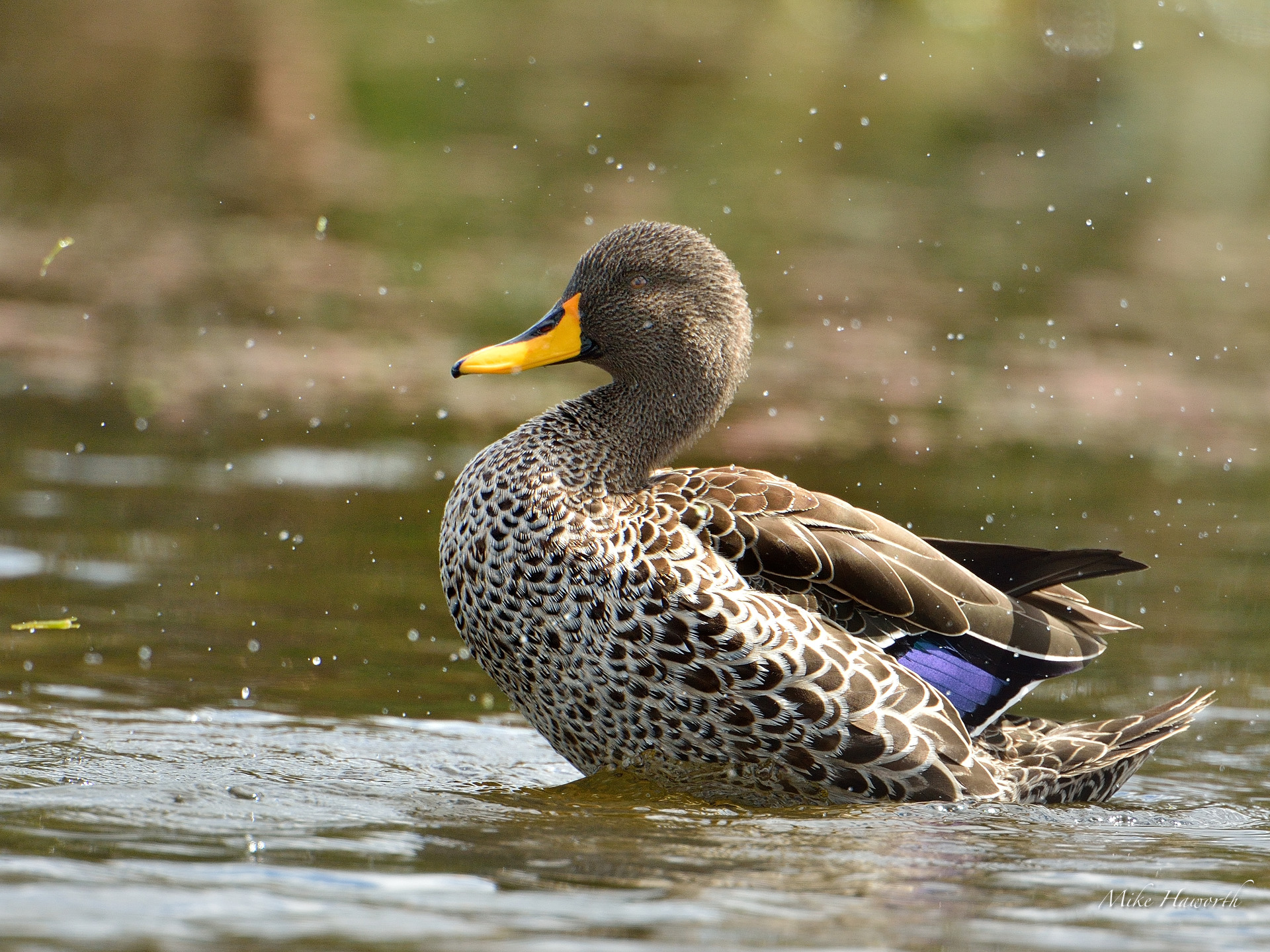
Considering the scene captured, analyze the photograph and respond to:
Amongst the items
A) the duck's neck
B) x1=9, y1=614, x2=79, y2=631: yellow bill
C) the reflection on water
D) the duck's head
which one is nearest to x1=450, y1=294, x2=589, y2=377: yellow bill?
the duck's head

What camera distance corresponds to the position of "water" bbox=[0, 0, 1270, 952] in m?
3.97

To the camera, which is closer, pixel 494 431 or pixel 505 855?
pixel 505 855

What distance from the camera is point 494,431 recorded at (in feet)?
31.3

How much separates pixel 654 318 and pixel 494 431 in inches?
162

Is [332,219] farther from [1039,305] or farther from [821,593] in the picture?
[821,593]

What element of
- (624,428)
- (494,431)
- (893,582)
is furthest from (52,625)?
(494,431)

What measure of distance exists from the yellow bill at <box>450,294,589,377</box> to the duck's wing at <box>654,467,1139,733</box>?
0.47 metres

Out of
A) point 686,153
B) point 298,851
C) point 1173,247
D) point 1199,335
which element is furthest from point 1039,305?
point 298,851

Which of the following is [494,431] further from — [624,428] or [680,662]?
[680,662]

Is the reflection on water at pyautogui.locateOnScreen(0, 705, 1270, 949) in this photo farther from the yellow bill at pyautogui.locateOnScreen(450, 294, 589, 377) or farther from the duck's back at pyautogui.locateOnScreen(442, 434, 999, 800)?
the yellow bill at pyautogui.locateOnScreen(450, 294, 589, 377)

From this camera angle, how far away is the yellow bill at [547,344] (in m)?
5.36

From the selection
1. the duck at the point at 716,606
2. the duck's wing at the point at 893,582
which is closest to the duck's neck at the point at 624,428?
the duck at the point at 716,606

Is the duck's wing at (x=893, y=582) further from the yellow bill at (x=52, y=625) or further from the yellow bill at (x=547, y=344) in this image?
the yellow bill at (x=52, y=625)

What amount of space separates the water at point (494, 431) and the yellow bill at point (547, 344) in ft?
3.98
